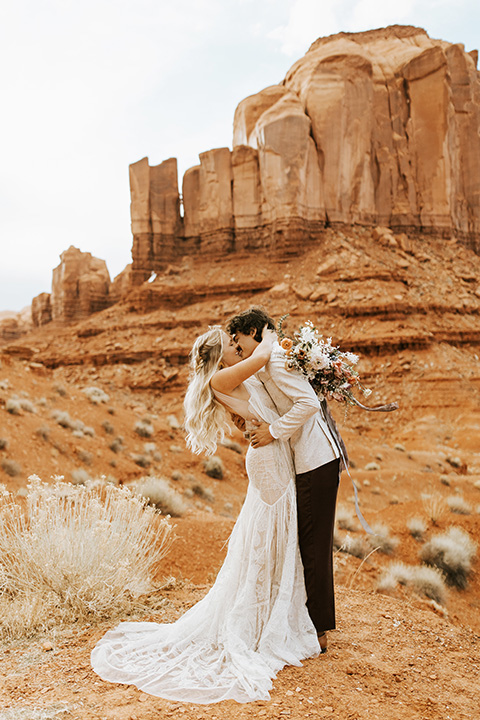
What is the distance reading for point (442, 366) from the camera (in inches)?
1079

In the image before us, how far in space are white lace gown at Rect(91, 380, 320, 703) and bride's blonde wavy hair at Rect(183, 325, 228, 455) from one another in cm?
22

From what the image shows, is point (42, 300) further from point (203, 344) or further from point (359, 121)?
point (203, 344)

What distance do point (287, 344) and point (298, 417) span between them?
1.62 ft

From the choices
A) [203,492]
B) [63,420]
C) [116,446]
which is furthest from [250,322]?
[63,420]

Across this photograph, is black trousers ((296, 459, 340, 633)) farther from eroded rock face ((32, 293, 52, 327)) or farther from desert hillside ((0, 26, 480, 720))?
eroded rock face ((32, 293, 52, 327))

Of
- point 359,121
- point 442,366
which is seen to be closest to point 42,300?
point 359,121

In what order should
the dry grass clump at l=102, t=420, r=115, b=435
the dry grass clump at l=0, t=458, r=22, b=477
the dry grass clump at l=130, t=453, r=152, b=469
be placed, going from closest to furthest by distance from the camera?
the dry grass clump at l=0, t=458, r=22, b=477, the dry grass clump at l=130, t=453, r=152, b=469, the dry grass clump at l=102, t=420, r=115, b=435

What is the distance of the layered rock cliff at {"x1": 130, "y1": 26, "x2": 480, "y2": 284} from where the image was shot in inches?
1387

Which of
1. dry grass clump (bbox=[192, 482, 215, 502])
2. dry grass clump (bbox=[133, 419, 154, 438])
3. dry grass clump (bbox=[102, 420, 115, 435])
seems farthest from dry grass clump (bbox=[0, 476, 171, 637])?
dry grass clump (bbox=[133, 419, 154, 438])

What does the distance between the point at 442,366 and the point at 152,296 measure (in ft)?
56.9

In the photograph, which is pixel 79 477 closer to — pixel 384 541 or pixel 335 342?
pixel 384 541

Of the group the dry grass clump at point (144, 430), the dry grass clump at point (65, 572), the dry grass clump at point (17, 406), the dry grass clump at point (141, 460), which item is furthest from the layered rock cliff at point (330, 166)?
the dry grass clump at point (65, 572)

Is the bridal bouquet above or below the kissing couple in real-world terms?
above

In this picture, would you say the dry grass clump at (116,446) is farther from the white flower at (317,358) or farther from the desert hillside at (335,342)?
the white flower at (317,358)
